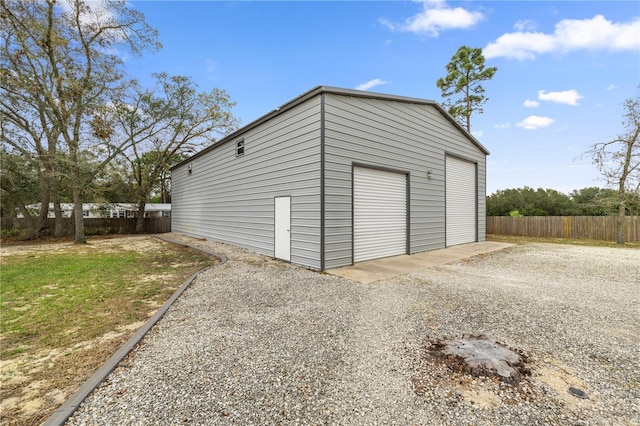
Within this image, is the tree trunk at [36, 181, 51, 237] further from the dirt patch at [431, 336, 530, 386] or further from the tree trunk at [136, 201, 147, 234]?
the dirt patch at [431, 336, 530, 386]

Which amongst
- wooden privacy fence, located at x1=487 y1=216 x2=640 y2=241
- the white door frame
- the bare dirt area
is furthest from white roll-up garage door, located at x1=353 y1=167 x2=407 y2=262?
wooden privacy fence, located at x1=487 y1=216 x2=640 y2=241

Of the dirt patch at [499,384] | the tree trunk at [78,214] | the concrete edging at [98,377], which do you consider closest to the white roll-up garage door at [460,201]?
the dirt patch at [499,384]

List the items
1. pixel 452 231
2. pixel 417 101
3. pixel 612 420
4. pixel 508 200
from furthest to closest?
pixel 508 200, pixel 452 231, pixel 417 101, pixel 612 420

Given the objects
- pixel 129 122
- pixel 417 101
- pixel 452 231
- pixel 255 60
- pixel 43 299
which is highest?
pixel 255 60

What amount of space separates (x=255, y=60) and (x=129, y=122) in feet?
32.6

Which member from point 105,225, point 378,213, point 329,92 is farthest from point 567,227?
point 105,225

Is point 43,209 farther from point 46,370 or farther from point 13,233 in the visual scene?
point 46,370

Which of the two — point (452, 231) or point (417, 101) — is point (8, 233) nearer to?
point (417, 101)

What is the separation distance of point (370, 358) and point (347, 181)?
15.9 feet

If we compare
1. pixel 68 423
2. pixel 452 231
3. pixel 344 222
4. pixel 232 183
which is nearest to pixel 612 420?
pixel 68 423

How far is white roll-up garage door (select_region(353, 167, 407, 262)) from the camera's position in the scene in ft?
24.2

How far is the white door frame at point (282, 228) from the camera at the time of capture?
7.68 metres

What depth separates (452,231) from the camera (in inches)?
428

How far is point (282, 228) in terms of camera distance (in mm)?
7949
